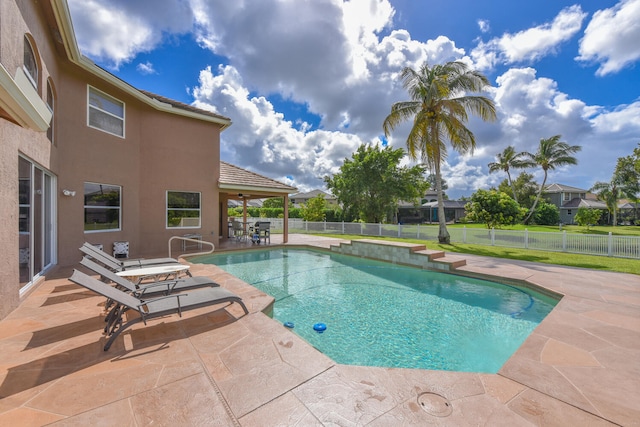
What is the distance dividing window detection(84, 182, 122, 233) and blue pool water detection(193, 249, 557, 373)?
4799mm

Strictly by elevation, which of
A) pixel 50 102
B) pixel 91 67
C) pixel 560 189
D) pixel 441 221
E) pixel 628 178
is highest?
pixel 91 67

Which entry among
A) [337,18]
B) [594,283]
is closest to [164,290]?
[594,283]

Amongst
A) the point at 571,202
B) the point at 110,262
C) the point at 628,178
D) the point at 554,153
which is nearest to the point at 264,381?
the point at 110,262

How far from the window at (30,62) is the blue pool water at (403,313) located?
7.35 metres

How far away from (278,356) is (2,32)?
21.0 feet

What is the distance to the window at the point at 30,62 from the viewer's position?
5777 mm

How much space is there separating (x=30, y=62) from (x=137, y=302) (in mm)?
6613

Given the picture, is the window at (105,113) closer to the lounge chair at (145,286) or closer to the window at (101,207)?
the window at (101,207)

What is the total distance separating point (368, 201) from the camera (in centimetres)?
2617

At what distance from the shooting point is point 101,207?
396 inches

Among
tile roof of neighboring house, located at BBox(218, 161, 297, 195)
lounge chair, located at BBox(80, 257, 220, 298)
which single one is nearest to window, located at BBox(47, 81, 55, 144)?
lounge chair, located at BBox(80, 257, 220, 298)

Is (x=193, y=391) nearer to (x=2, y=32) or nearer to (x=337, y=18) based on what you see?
(x=2, y=32)

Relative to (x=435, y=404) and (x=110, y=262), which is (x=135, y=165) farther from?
(x=435, y=404)

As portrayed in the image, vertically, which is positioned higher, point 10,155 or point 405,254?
point 10,155
